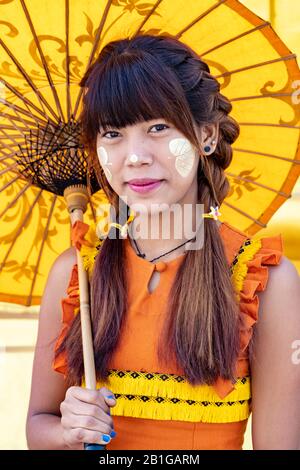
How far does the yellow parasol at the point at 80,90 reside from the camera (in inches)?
60.6

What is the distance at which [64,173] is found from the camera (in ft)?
5.34

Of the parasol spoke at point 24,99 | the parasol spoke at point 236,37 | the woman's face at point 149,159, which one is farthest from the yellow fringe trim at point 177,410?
the parasol spoke at point 236,37

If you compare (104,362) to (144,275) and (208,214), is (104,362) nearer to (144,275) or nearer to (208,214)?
(144,275)

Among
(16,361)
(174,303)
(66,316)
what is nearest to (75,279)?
(66,316)

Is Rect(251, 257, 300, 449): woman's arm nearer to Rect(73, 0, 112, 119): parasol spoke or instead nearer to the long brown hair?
the long brown hair

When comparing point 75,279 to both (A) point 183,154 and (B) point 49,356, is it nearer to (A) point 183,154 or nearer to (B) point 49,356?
(B) point 49,356

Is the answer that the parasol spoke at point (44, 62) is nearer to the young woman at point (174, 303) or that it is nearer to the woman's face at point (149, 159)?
the young woman at point (174, 303)

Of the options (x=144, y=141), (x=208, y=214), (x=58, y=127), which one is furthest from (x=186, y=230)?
(x=58, y=127)

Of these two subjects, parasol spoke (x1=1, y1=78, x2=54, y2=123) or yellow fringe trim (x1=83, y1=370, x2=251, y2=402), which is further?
parasol spoke (x1=1, y1=78, x2=54, y2=123)

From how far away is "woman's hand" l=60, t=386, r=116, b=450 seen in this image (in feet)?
4.24

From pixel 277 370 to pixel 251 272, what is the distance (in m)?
0.19

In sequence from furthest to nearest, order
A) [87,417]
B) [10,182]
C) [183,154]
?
[10,182]
[183,154]
[87,417]

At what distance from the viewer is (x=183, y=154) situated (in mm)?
1399

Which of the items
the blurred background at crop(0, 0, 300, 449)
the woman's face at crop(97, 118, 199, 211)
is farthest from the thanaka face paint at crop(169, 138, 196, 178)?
the blurred background at crop(0, 0, 300, 449)
